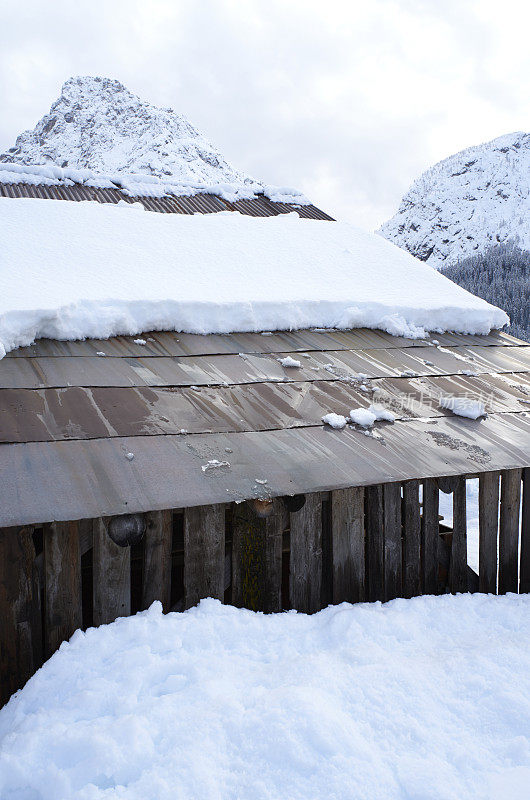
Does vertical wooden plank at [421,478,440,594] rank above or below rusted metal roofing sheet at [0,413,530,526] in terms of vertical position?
below

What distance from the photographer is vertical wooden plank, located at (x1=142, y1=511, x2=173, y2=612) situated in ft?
8.76

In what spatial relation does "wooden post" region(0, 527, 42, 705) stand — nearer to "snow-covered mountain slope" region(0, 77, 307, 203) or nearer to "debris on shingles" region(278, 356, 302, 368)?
"debris on shingles" region(278, 356, 302, 368)

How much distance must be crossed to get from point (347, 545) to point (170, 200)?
6.75 m

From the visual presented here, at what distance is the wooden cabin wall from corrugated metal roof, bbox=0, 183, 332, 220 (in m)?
5.67

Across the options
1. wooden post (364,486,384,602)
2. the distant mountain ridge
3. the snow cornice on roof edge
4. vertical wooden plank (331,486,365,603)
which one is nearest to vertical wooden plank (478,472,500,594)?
wooden post (364,486,384,602)

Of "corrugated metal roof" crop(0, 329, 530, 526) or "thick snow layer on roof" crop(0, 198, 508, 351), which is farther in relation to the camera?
"thick snow layer on roof" crop(0, 198, 508, 351)

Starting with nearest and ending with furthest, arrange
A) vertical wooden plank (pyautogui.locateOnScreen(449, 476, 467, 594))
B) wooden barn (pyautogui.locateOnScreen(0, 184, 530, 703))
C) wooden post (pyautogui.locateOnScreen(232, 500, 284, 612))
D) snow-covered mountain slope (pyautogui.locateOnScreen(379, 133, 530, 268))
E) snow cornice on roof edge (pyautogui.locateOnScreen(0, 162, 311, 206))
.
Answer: wooden barn (pyautogui.locateOnScreen(0, 184, 530, 703)) → wooden post (pyautogui.locateOnScreen(232, 500, 284, 612)) → vertical wooden plank (pyautogui.locateOnScreen(449, 476, 467, 594)) → snow cornice on roof edge (pyautogui.locateOnScreen(0, 162, 311, 206)) → snow-covered mountain slope (pyautogui.locateOnScreen(379, 133, 530, 268))

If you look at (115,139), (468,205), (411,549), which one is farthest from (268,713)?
(115,139)

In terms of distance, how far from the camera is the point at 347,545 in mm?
3098

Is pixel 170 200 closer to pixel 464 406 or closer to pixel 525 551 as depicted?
pixel 464 406

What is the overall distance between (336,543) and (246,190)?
A: 7.59 meters

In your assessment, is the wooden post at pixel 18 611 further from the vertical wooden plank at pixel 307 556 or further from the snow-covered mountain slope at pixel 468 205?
the snow-covered mountain slope at pixel 468 205

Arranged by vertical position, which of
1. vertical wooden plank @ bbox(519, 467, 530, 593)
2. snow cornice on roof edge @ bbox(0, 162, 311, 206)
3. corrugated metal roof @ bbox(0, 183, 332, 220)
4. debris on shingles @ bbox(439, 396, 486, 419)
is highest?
snow cornice on roof edge @ bbox(0, 162, 311, 206)

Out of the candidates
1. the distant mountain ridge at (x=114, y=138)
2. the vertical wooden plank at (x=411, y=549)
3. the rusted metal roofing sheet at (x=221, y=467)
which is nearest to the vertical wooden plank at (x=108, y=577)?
the rusted metal roofing sheet at (x=221, y=467)
